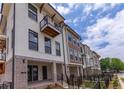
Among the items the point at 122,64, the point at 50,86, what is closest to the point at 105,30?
the point at 50,86

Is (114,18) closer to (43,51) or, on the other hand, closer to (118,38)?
(118,38)

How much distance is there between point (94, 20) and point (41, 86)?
6.16 meters

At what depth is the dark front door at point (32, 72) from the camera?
423 inches

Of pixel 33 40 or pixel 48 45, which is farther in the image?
pixel 48 45

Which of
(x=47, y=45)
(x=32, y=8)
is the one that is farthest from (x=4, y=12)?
(x=47, y=45)

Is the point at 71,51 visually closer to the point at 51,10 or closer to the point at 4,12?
the point at 51,10

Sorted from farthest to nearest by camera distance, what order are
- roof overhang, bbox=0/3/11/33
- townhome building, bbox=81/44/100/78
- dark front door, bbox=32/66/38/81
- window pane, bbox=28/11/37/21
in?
townhome building, bbox=81/44/100/78, dark front door, bbox=32/66/38/81, roof overhang, bbox=0/3/11/33, window pane, bbox=28/11/37/21

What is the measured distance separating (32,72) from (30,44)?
271cm

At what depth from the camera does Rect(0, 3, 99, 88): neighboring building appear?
8305 mm

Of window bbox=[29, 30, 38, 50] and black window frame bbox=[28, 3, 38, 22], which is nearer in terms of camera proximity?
window bbox=[29, 30, 38, 50]

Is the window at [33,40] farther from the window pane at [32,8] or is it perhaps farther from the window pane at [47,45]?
the window pane at [32,8]

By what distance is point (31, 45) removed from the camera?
376 inches

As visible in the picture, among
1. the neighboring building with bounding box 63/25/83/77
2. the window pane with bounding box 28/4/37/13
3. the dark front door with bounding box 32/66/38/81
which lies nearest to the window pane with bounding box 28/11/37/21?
the window pane with bounding box 28/4/37/13

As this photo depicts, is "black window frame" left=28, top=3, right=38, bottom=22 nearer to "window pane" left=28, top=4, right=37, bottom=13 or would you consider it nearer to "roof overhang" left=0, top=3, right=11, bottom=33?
"window pane" left=28, top=4, right=37, bottom=13
